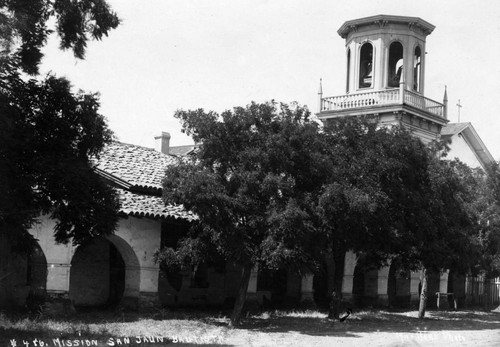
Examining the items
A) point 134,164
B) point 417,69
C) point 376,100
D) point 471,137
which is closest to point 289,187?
point 134,164

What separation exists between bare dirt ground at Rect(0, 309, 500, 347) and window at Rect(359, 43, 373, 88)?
12.1 meters

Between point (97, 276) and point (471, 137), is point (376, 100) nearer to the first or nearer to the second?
point (471, 137)

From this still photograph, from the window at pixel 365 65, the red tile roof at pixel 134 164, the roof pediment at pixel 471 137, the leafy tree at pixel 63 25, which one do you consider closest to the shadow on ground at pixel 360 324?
the red tile roof at pixel 134 164

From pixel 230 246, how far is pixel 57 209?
516 cm

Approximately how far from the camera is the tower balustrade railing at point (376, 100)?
3036 centimetres

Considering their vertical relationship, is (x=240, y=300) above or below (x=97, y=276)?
below

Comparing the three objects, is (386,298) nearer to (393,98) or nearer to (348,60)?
(393,98)

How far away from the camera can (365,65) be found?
3200 centimetres

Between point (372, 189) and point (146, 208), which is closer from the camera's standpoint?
point (372, 189)

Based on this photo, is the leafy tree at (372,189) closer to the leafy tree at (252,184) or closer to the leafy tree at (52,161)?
the leafy tree at (252,184)

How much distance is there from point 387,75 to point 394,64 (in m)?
1.49

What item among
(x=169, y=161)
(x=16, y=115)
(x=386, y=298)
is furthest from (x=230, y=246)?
(x=386, y=298)

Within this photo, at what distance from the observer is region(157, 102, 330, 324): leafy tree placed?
661 inches

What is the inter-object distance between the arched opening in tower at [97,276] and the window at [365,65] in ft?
44.9
